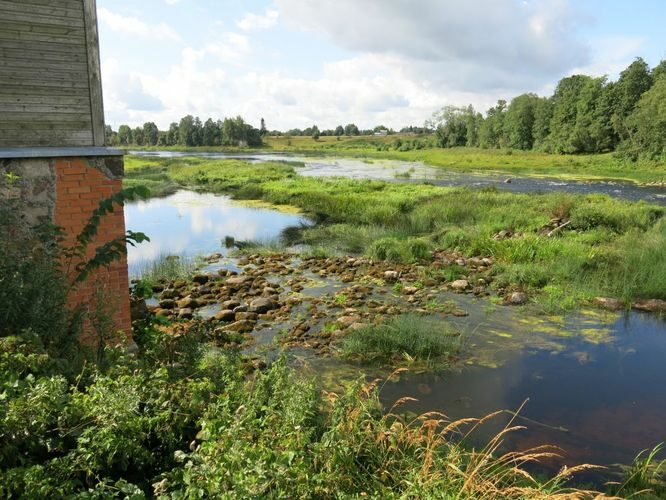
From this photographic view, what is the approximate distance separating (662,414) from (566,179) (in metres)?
39.6

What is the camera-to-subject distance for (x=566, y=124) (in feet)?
228

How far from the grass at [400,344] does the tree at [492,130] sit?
89246 millimetres

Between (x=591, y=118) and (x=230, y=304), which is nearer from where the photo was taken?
(x=230, y=304)

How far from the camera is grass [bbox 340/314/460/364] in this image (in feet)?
29.6

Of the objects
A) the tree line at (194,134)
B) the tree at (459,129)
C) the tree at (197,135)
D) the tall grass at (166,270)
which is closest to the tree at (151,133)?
the tree line at (194,134)

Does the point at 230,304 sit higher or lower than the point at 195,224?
lower

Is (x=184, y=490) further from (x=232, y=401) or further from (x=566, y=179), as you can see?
(x=566, y=179)

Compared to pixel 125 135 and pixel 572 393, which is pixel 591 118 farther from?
pixel 125 135

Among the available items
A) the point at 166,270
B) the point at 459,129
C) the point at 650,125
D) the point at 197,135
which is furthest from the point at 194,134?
the point at 166,270

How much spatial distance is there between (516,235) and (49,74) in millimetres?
15459

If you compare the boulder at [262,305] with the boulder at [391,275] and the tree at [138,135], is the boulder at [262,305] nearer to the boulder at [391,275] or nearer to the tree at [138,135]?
the boulder at [391,275]

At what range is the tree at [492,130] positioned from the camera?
9381 cm

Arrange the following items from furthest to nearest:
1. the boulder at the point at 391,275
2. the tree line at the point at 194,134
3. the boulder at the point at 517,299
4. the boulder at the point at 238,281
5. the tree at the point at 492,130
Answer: the tree line at the point at 194,134 → the tree at the point at 492,130 → the boulder at the point at 391,275 → the boulder at the point at 238,281 → the boulder at the point at 517,299

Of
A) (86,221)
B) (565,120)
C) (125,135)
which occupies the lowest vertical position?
(86,221)
